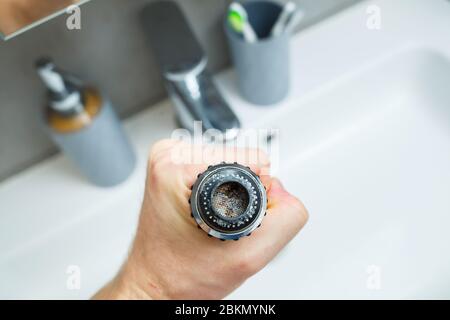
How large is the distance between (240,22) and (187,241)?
223 mm

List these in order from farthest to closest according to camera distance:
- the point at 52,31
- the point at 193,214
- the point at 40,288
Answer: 1. the point at 40,288
2. the point at 52,31
3. the point at 193,214

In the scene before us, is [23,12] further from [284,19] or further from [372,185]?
[372,185]

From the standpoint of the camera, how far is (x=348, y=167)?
0.50 meters

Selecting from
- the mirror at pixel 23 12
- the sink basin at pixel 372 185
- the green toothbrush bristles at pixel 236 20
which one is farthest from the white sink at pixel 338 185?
the mirror at pixel 23 12

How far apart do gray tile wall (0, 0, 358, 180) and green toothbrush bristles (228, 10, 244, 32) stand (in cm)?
4

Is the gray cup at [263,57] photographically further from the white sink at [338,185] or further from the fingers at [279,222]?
the fingers at [279,222]

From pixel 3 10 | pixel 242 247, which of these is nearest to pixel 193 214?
pixel 242 247

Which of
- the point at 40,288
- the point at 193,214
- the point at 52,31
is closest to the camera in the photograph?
the point at 193,214

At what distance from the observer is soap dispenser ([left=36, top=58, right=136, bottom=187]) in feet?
Answer: 1.18

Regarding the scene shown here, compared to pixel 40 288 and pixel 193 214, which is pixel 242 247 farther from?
pixel 40 288

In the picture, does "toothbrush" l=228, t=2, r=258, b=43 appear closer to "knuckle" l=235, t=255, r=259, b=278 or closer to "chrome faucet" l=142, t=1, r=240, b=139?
"chrome faucet" l=142, t=1, r=240, b=139

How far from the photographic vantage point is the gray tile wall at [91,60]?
359 mm
